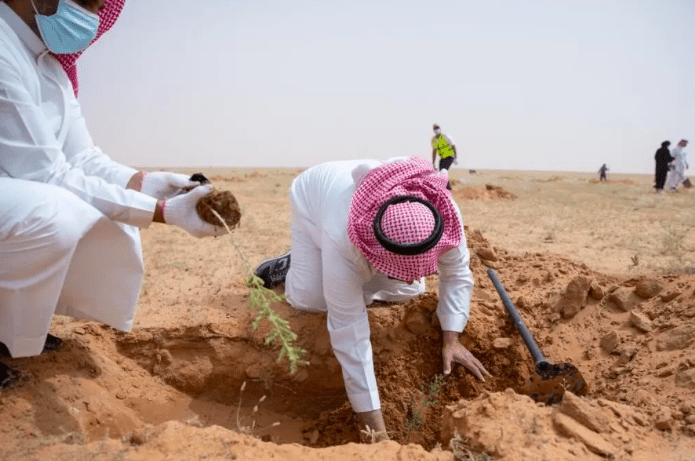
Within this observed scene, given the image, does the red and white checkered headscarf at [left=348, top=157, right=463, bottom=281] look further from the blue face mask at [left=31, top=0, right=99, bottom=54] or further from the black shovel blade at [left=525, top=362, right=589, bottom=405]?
the blue face mask at [left=31, top=0, right=99, bottom=54]

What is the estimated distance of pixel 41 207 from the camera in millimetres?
2244

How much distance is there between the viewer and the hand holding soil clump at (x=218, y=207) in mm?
2322

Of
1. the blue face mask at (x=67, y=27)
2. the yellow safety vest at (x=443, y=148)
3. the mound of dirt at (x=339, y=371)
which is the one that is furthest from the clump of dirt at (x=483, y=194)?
the blue face mask at (x=67, y=27)

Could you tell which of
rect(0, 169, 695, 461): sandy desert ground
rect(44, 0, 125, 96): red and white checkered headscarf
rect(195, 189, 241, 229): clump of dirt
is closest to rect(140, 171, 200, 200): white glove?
rect(195, 189, 241, 229): clump of dirt

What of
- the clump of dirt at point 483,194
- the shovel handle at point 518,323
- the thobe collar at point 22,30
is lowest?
the clump of dirt at point 483,194

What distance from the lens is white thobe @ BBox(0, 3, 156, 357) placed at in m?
2.24

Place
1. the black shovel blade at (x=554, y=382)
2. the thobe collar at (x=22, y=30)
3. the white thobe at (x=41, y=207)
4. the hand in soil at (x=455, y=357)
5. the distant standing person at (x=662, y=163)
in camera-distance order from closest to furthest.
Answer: the white thobe at (x=41, y=207)
the thobe collar at (x=22, y=30)
the black shovel blade at (x=554, y=382)
the hand in soil at (x=455, y=357)
the distant standing person at (x=662, y=163)

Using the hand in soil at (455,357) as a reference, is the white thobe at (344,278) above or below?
above

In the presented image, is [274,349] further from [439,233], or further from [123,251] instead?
[439,233]

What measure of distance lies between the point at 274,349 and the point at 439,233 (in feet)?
5.04

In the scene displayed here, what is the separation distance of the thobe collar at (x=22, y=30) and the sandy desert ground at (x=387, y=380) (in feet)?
4.28

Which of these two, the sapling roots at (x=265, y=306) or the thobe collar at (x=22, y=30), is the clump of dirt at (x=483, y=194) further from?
the thobe collar at (x=22, y=30)

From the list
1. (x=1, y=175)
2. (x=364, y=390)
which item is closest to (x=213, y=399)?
(x=364, y=390)

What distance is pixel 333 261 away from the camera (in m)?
2.68
